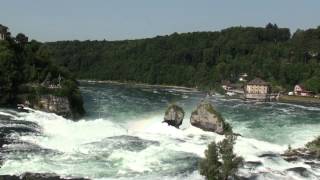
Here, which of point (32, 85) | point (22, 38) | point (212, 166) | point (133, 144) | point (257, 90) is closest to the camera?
point (212, 166)

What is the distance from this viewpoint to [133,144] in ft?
185

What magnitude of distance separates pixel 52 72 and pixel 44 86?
9615 mm

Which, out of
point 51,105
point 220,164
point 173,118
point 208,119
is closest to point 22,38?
point 51,105

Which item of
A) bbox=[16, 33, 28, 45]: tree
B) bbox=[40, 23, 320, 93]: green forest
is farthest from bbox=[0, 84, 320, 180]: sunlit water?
bbox=[40, 23, 320, 93]: green forest

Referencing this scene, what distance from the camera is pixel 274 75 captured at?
490ft

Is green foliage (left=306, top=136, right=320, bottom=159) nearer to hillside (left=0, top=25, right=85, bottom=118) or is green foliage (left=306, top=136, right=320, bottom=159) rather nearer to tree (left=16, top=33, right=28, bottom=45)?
hillside (left=0, top=25, right=85, bottom=118)

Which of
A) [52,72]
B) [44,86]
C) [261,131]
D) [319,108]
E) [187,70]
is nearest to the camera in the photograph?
[261,131]

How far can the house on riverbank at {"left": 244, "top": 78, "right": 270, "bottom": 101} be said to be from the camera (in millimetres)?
126125

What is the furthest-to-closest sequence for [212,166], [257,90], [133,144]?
[257,90], [133,144], [212,166]

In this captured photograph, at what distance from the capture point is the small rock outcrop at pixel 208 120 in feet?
210

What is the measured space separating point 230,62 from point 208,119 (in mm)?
102902

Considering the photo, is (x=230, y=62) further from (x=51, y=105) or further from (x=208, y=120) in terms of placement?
(x=208, y=120)

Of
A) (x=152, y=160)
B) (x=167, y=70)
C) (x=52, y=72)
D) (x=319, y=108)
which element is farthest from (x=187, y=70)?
(x=152, y=160)

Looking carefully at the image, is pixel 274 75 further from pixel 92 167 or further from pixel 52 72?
pixel 92 167
